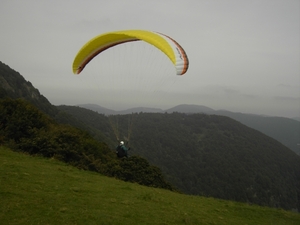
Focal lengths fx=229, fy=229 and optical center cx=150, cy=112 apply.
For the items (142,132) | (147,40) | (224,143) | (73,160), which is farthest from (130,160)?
(224,143)

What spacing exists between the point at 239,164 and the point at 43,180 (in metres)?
128

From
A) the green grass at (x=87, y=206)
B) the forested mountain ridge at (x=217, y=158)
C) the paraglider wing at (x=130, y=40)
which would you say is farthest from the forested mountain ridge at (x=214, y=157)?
the green grass at (x=87, y=206)

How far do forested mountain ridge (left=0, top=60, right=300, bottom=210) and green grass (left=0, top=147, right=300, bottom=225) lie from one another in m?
66.5

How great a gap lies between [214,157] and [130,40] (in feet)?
391

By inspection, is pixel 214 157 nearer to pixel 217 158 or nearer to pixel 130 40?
pixel 217 158

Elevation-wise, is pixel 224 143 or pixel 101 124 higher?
pixel 101 124

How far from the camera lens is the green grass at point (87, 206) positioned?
591 centimetres

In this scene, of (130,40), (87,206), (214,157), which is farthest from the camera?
(214,157)

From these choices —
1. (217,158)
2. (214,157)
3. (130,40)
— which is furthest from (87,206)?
(214,157)

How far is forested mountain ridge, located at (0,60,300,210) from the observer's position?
100 meters

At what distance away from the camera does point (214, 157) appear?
123 m

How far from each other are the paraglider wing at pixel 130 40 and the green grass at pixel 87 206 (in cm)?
526

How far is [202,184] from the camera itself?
97.3 meters

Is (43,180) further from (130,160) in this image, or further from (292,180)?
(292,180)
